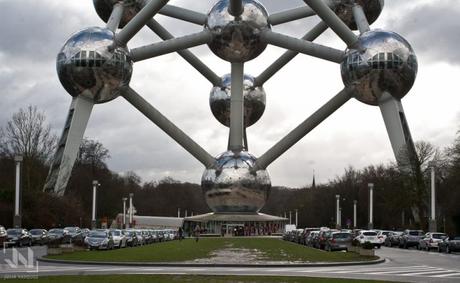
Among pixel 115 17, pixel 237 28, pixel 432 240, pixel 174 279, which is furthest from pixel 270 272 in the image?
pixel 432 240

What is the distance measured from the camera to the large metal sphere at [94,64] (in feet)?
88.7

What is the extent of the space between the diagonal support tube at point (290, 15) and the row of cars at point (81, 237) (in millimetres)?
11609

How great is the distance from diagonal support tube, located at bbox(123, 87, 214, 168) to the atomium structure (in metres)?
0.04

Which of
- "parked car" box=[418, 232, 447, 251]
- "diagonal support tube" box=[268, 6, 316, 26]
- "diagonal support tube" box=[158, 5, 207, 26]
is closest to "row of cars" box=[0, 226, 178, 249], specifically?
"diagonal support tube" box=[158, 5, 207, 26]

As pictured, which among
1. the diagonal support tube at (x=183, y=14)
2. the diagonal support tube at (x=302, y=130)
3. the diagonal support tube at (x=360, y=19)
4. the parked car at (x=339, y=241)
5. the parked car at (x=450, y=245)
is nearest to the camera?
the diagonal support tube at (x=302, y=130)

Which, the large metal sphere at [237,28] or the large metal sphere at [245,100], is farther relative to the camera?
the large metal sphere at [245,100]

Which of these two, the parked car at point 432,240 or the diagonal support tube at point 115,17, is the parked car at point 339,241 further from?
the diagonal support tube at point 115,17

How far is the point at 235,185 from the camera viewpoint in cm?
2706

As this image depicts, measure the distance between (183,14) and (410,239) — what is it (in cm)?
1819

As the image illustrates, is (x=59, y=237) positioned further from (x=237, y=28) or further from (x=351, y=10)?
(x=351, y=10)

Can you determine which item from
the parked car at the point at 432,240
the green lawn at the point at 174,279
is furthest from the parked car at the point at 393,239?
the green lawn at the point at 174,279

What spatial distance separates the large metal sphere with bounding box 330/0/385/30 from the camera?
3152 cm

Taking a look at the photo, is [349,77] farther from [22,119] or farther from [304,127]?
[22,119]

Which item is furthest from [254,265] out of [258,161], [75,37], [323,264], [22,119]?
[22,119]
